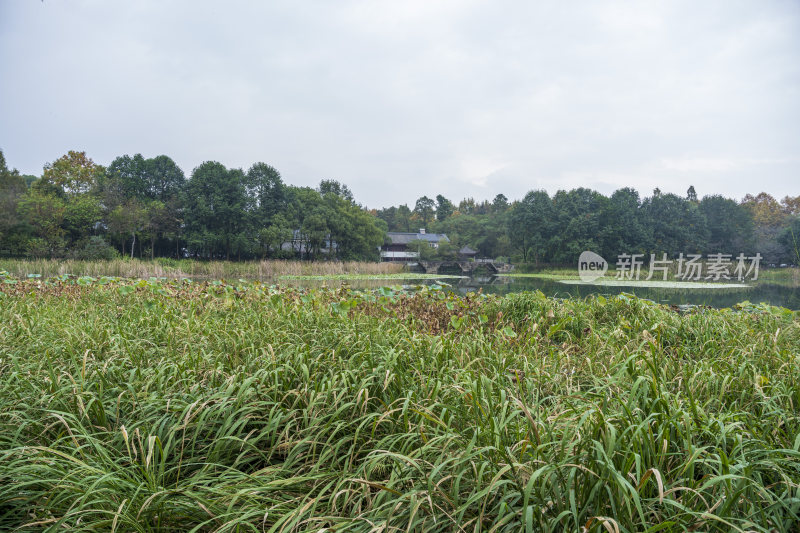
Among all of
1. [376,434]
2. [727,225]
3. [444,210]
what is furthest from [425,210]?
[376,434]

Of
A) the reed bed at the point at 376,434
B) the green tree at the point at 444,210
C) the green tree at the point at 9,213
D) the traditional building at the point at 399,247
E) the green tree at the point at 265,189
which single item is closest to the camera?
the reed bed at the point at 376,434

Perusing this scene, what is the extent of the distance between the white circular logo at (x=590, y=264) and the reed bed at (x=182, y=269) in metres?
12.2

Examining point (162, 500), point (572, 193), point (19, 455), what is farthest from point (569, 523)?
point (572, 193)

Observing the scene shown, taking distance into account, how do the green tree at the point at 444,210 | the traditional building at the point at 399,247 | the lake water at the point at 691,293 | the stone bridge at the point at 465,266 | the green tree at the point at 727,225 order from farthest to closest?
the green tree at the point at 444,210 < the traditional building at the point at 399,247 < the stone bridge at the point at 465,266 < the green tree at the point at 727,225 < the lake water at the point at 691,293

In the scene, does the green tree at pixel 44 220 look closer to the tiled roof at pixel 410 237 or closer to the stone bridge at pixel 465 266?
the stone bridge at pixel 465 266

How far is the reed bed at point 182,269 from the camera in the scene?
1349 cm

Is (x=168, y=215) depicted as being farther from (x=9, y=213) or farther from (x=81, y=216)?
(x=9, y=213)

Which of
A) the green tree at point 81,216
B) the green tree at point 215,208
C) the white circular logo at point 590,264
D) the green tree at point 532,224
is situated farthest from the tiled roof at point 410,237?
the green tree at point 81,216

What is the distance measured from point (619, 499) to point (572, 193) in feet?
112

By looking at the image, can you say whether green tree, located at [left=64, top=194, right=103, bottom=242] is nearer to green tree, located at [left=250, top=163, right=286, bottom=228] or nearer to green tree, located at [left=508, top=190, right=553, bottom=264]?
green tree, located at [left=250, top=163, right=286, bottom=228]

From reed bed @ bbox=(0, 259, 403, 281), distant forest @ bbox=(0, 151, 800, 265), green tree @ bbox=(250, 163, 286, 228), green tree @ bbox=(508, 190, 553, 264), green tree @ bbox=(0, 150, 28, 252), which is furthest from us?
green tree @ bbox=(508, 190, 553, 264)

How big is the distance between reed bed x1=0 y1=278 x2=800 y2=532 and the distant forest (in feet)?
72.4

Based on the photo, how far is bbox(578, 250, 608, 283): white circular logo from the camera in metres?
25.5

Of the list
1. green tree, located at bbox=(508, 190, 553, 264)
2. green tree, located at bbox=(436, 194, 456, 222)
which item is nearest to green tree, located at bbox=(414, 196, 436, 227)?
green tree, located at bbox=(436, 194, 456, 222)
